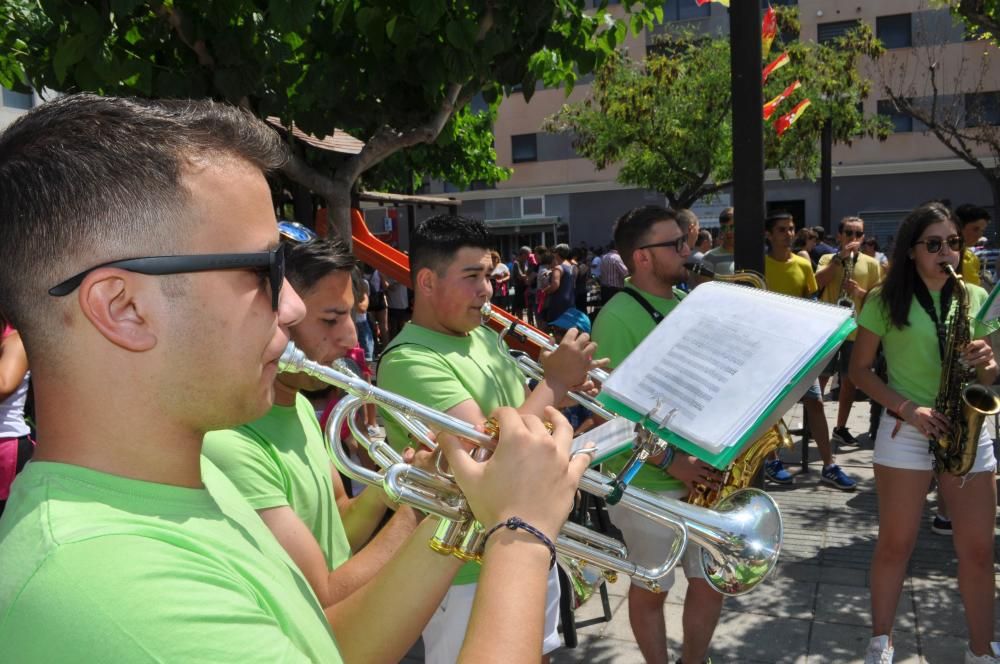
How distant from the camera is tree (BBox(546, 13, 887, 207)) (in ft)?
61.0

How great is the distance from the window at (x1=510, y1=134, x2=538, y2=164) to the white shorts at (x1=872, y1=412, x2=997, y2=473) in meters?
31.1

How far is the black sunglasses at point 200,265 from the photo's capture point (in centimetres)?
103

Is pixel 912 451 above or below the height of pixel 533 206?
below

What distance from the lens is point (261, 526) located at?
52.1 inches

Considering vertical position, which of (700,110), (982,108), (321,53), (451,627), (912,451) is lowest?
(451,627)

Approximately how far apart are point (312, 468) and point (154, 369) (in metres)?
1.07

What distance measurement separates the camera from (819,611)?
4129mm

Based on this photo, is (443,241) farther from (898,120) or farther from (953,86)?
(898,120)

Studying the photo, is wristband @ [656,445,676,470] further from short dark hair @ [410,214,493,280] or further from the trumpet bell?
short dark hair @ [410,214,493,280]

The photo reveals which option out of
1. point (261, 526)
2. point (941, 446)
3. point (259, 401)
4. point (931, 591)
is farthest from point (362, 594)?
point (931, 591)

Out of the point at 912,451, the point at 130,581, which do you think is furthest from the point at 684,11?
the point at 130,581

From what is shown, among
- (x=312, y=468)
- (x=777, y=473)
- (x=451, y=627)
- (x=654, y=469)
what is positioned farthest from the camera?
(x=777, y=473)

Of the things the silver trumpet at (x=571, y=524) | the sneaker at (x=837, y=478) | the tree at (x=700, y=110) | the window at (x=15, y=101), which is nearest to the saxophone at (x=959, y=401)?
the silver trumpet at (x=571, y=524)

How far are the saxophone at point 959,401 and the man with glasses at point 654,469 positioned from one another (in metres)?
1.05
